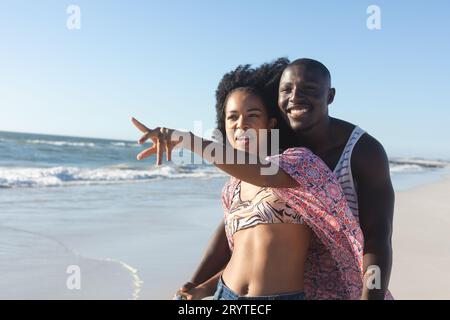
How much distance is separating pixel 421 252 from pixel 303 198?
501 cm

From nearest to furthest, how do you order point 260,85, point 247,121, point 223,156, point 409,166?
point 223,156 → point 247,121 → point 260,85 → point 409,166

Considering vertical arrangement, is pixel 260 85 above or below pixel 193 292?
above

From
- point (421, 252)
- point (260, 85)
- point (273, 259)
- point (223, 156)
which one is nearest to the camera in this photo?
point (223, 156)

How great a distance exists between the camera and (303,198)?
205 cm

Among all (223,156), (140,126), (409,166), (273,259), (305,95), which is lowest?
(409,166)

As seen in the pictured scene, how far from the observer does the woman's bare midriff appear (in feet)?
6.88

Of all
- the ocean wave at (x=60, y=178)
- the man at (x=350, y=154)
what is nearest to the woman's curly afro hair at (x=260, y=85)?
the man at (x=350, y=154)

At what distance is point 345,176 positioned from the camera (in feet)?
6.97

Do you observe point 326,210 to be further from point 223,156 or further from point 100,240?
point 100,240

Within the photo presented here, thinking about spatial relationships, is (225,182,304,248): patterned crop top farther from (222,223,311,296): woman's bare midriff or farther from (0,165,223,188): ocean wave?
(0,165,223,188): ocean wave

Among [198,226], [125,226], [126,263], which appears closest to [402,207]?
[198,226]

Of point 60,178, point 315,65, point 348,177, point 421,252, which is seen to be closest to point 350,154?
point 348,177

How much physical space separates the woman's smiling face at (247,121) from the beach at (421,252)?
3.21 m
